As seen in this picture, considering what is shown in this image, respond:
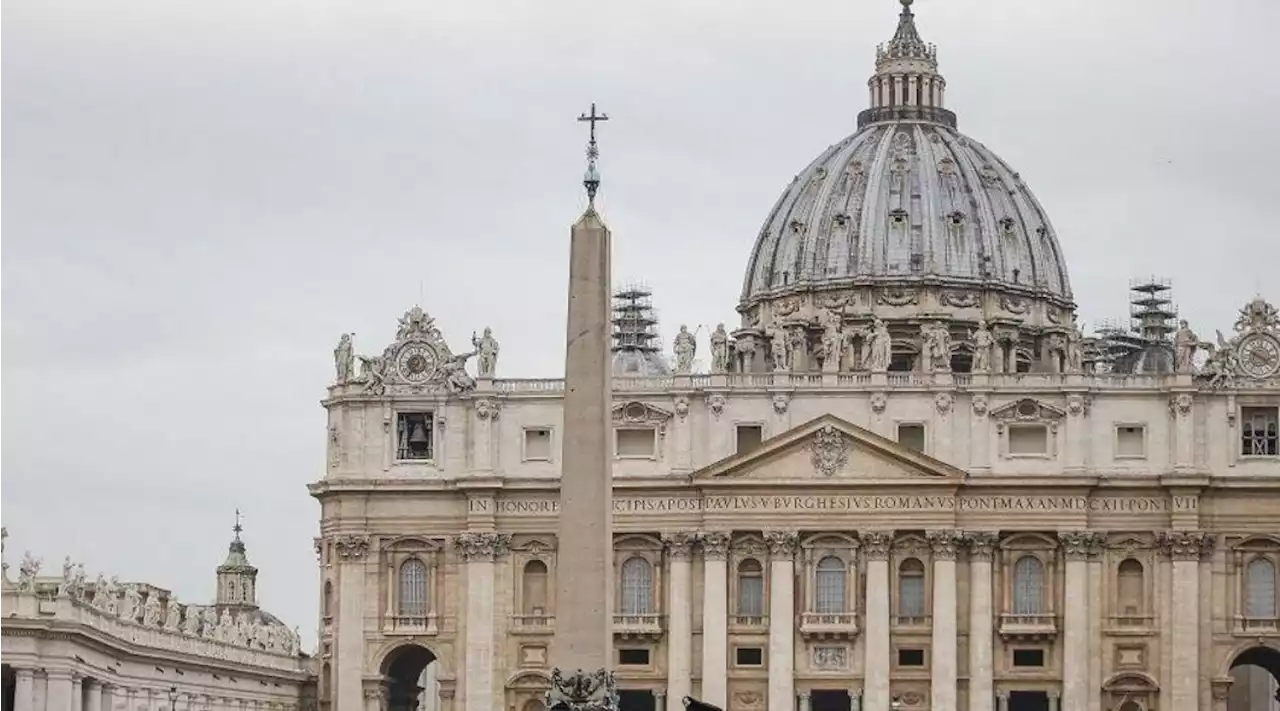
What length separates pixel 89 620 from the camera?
102 metres

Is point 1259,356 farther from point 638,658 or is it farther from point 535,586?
point 535,586

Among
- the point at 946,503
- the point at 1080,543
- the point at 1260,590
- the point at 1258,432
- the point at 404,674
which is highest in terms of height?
the point at 1258,432

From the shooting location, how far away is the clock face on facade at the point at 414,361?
132 m

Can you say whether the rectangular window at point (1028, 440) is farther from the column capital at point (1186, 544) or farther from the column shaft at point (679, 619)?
the column shaft at point (679, 619)

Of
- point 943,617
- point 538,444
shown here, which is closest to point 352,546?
point 538,444

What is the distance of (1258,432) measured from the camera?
12838cm

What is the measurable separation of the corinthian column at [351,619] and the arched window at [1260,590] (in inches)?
1222

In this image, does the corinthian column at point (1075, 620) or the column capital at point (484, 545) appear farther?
the column capital at point (484, 545)

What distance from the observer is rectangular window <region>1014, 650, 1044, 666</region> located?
5020 inches

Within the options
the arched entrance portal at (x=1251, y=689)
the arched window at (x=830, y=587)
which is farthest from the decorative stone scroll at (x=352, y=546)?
the arched entrance portal at (x=1251, y=689)

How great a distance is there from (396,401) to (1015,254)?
3546 centimetres

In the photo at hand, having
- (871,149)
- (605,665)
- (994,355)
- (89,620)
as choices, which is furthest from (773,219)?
(605,665)

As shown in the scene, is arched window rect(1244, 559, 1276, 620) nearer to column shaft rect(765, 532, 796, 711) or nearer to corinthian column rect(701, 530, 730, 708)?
column shaft rect(765, 532, 796, 711)

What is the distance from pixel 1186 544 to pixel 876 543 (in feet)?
35.0
